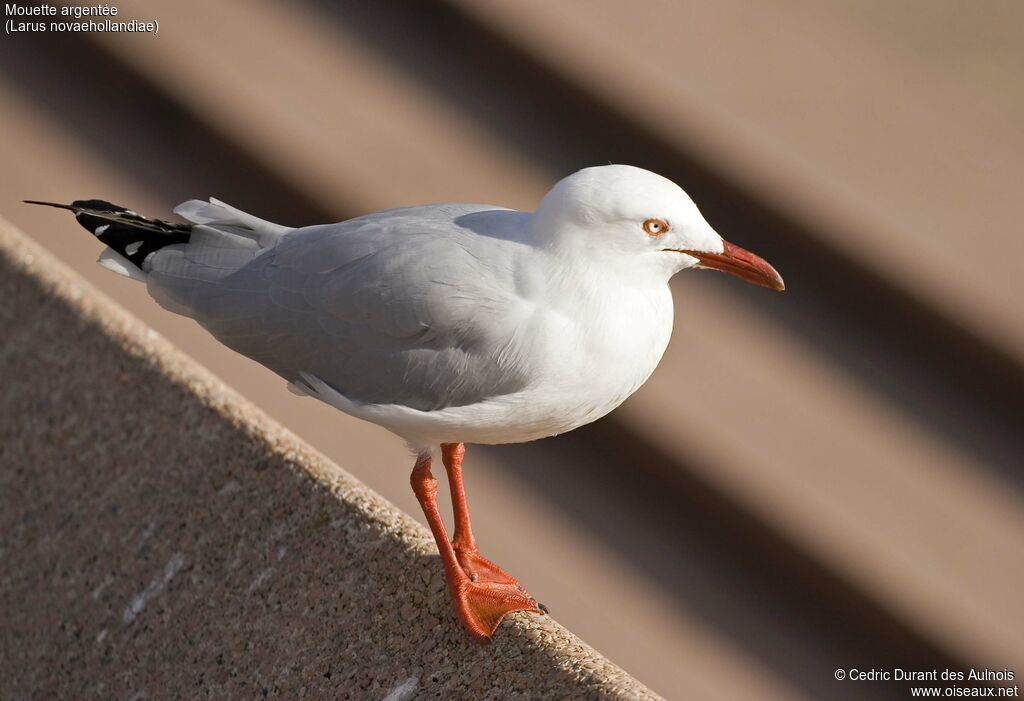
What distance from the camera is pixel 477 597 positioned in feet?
7.47

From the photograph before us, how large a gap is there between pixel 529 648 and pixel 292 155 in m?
3.85

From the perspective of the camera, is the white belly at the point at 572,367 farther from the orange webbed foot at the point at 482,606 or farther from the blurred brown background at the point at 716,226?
the blurred brown background at the point at 716,226

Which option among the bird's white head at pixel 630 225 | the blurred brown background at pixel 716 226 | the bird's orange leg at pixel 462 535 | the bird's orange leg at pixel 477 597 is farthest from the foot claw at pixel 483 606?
the blurred brown background at pixel 716 226

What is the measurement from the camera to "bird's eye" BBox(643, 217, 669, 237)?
2.16m

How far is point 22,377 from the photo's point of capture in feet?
9.09

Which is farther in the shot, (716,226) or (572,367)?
(716,226)

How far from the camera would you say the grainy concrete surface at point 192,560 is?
Result: 7.41ft

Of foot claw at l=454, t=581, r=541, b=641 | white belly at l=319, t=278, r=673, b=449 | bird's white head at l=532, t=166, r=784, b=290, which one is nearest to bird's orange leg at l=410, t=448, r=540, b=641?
foot claw at l=454, t=581, r=541, b=641

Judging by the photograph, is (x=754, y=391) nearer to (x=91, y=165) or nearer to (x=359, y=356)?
(x=359, y=356)

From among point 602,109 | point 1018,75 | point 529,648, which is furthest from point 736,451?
point 1018,75

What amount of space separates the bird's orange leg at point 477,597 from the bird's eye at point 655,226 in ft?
2.28

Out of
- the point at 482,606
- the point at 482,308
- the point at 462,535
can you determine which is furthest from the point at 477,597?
the point at 482,308

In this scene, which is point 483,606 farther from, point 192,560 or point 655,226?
point 655,226

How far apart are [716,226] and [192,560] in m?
3.62
